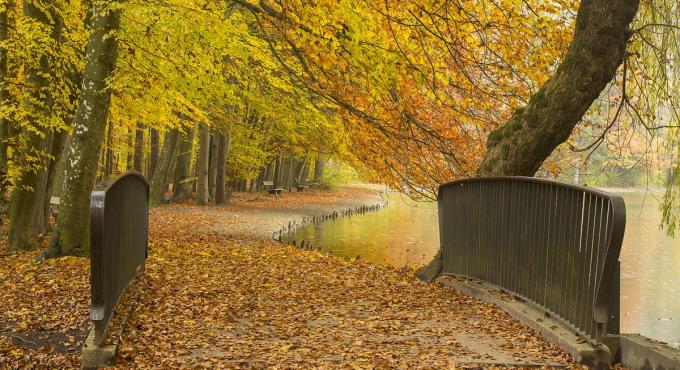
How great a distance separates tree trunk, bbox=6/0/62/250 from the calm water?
21.9ft

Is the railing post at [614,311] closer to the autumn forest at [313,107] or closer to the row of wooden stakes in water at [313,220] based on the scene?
the autumn forest at [313,107]

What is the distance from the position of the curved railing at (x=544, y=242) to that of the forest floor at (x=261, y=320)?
0.35 meters

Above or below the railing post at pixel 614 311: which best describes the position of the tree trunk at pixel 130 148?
above

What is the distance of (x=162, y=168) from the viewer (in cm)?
2473

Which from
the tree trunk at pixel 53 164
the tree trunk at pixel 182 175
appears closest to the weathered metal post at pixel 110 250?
the tree trunk at pixel 53 164

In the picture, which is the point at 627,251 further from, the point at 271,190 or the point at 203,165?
the point at 271,190

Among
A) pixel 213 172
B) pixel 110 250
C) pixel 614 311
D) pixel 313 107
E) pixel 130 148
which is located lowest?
pixel 614 311

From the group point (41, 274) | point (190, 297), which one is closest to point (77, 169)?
point (41, 274)

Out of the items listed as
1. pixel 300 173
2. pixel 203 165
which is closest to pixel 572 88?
pixel 203 165

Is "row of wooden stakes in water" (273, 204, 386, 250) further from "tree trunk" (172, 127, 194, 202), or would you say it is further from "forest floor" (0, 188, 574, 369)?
"forest floor" (0, 188, 574, 369)

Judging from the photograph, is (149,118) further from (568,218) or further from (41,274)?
(568,218)

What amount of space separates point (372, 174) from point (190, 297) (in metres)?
11.0

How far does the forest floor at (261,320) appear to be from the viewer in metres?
5.13

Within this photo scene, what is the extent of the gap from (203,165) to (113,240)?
19788 mm
